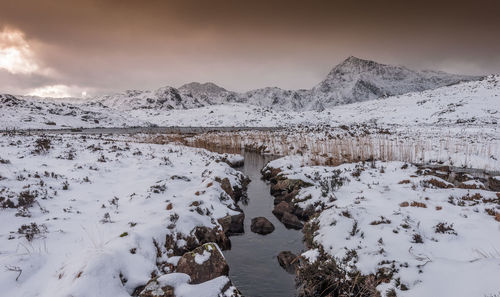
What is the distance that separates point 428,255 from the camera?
19.2 feet

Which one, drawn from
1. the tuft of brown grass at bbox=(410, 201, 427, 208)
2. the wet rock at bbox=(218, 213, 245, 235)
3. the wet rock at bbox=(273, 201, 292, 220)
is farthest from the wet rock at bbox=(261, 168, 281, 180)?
the tuft of brown grass at bbox=(410, 201, 427, 208)

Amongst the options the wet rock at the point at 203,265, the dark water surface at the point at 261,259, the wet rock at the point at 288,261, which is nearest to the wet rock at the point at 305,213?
the dark water surface at the point at 261,259

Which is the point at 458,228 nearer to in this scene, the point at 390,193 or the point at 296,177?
the point at 390,193

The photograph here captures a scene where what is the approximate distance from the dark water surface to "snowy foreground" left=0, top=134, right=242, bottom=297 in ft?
4.09

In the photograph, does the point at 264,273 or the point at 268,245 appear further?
the point at 268,245

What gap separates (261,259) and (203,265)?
2797 mm

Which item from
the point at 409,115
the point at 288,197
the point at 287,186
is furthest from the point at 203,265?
the point at 409,115

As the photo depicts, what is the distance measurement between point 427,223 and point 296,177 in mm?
7489

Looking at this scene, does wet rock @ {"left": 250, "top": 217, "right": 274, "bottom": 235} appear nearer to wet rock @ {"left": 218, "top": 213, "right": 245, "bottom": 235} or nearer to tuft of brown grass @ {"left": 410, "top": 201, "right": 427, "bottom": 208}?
wet rock @ {"left": 218, "top": 213, "right": 245, "bottom": 235}

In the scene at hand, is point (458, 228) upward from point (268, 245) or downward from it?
upward

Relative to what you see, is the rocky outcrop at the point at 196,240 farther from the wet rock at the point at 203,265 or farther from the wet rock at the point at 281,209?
the wet rock at the point at 281,209

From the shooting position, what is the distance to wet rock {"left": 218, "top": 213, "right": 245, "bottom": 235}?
954 cm

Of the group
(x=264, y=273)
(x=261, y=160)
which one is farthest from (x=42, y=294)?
(x=261, y=160)

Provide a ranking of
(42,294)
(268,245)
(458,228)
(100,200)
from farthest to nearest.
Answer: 1. (100,200)
2. (268,245)
3. (458,228)
4. (42,294)
